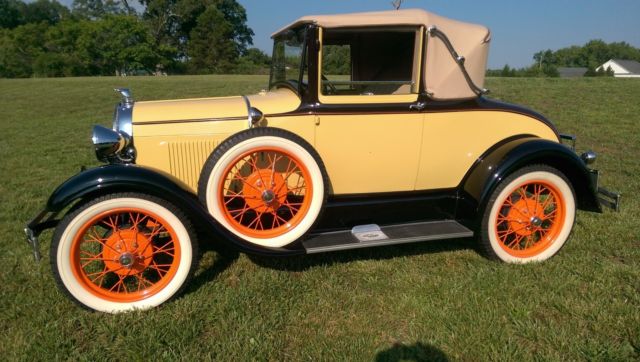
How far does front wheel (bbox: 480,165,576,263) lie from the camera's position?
10.9 feet

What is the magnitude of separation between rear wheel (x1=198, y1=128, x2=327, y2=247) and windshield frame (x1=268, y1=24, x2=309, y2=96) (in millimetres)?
524

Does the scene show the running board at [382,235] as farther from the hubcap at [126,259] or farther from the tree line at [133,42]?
the tree line at [133,42]

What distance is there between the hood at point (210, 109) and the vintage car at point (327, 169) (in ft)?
0.04

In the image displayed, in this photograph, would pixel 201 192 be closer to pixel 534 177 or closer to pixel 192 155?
pixel 192 155

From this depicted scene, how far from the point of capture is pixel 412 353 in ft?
8.13

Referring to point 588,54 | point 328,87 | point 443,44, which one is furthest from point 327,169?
point 588,54

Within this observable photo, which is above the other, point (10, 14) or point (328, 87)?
point (10, 14)

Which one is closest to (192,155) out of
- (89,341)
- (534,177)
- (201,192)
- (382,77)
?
(201,192)

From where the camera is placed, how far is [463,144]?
341cm

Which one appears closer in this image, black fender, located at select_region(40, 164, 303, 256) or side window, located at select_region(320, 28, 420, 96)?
black fender, located at select_region(40, 164, 303, 256)

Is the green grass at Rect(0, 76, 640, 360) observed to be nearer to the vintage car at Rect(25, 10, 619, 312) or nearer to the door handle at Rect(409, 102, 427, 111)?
the vintage car at Rect(25, 10, 619, 312)

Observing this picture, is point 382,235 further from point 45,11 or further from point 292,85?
point 45,11

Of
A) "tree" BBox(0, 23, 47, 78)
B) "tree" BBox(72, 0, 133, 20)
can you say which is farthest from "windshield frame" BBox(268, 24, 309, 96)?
"tree" BBox(72, 0, 133, 20)

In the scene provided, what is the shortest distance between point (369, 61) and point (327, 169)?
116 centimetres
